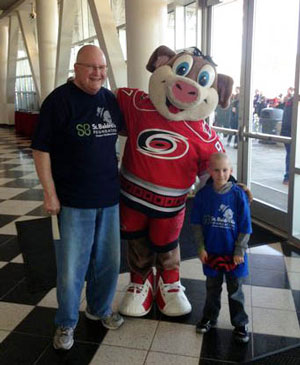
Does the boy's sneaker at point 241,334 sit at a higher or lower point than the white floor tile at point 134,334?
higher

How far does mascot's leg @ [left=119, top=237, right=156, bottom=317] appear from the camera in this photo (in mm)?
2400

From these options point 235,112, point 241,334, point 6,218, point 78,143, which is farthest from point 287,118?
point 6,218

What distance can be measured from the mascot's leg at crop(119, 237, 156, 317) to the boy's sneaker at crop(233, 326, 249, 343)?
0.55 metres

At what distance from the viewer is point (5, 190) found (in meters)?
5.62

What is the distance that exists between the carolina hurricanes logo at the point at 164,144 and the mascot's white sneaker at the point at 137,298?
82 centimetres

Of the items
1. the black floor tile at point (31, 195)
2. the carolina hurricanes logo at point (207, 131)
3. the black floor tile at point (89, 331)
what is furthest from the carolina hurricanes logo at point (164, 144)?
the black floor tile at point (31, 195)

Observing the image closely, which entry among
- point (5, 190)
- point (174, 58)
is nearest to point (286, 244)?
point (174, 58)

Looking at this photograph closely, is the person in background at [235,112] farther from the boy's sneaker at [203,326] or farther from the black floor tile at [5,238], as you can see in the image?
the boy's sneaker at [203,326]

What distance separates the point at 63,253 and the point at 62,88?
81 cm

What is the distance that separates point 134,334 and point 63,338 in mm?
396

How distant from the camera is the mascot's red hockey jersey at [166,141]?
2.10 m

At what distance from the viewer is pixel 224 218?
1.99 meters

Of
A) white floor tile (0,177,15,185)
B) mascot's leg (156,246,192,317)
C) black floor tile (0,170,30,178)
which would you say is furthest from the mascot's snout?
black floor tile (0,170,30,178)

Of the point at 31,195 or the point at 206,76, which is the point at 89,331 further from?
the point at 31,195
